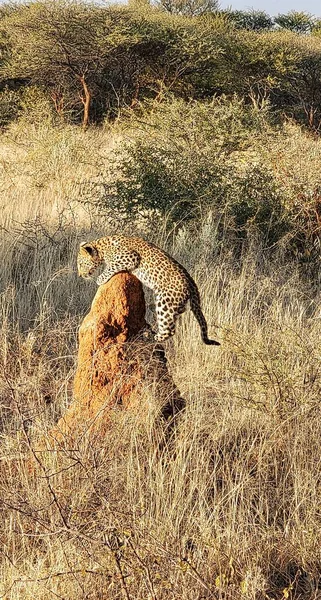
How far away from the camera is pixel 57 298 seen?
7.52 meters

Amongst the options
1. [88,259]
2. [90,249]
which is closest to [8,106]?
[88,259]

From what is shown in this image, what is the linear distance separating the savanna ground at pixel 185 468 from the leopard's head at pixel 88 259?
57 centimetres

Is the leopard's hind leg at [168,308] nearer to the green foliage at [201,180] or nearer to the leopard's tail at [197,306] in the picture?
the leopard's tail at [197,306]

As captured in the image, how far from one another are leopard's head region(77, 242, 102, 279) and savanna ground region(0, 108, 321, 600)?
566mm

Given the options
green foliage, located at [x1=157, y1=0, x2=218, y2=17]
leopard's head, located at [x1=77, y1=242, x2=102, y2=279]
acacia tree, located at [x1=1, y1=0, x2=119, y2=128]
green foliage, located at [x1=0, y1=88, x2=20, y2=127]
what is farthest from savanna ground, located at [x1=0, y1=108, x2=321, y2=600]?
green foliage, located at [x1=157, y1=0, x2=218, y2=17]

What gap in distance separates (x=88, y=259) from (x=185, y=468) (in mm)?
2343

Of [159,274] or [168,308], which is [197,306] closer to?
[168,308]

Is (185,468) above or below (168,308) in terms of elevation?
below

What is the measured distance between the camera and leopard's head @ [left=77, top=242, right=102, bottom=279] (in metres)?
5.93

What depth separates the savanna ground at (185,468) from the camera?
3371mm

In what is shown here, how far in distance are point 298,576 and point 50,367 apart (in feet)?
9.33

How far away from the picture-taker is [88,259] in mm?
6086

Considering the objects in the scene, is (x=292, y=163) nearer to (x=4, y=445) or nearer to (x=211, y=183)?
(x=211, y=183)

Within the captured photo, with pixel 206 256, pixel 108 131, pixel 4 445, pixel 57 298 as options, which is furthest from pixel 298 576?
pixel 108 131
